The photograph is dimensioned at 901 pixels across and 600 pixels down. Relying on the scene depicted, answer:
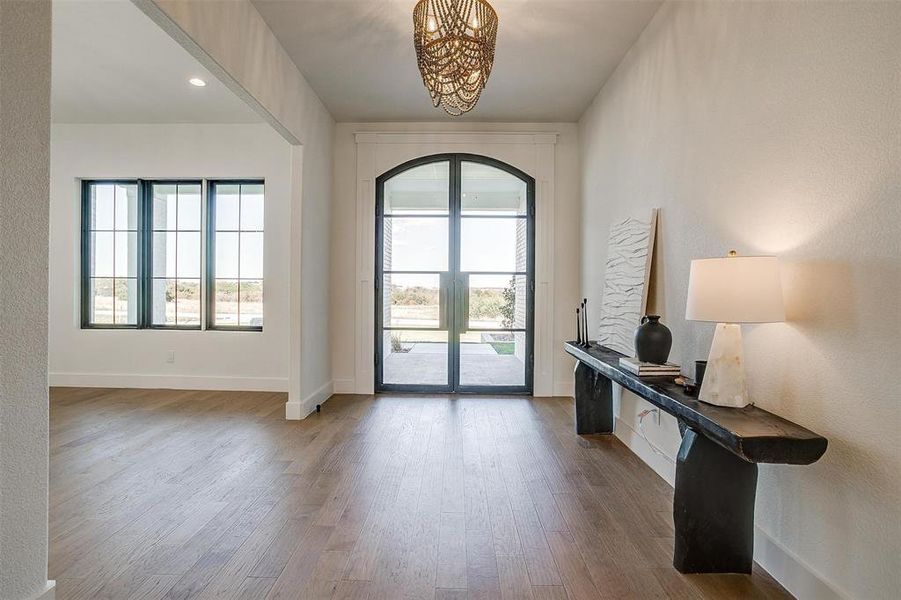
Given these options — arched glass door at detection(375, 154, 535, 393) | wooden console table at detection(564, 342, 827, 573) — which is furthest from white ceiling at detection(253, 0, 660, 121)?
wooden console table at detection(564, 342, 827, 573)

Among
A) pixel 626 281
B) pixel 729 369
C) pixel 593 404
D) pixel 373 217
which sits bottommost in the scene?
pixel 593 404

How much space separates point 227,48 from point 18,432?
2.20 m

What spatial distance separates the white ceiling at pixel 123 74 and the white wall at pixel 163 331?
0.20m

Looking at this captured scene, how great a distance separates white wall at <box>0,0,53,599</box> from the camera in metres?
1.39

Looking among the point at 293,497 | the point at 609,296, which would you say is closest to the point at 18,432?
the point at 293,497

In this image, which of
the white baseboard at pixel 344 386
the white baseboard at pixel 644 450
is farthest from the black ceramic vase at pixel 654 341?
the white baseboard at pixel 344 386

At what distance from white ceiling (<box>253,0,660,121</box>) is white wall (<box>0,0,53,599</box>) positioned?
1.89m

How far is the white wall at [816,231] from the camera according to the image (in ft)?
4.60

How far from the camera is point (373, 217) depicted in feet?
16.5

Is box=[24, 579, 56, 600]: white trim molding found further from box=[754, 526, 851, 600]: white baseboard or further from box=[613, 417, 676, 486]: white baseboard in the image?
box=[613, 417, 676, 486]: white baseboard

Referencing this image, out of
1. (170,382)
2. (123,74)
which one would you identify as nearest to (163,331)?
(170,382)

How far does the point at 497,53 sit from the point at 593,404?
2766 mm

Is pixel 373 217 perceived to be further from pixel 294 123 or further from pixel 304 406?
pixel 304 406

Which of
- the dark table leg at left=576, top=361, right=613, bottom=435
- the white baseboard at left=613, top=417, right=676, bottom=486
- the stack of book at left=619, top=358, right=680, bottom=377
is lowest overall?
the white baseboard at left=613, top=417, right=676, bottom=486
